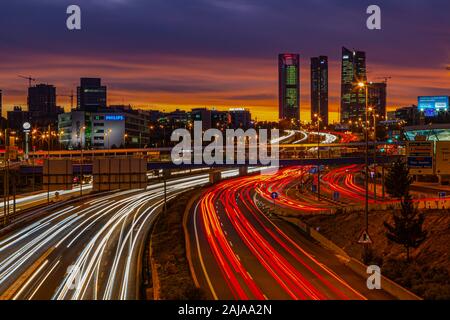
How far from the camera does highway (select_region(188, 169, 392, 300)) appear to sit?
2780 centimetres

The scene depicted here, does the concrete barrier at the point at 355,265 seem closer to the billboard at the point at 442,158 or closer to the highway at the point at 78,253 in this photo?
the billboard at the point at 442,158

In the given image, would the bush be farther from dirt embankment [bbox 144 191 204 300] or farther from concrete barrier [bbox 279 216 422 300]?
dirt embankment [bbox 144 191 204 300]

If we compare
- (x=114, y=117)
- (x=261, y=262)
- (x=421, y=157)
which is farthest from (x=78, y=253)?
(x=114, y=117)

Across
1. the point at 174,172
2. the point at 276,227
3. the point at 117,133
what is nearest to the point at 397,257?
the point at 276,227

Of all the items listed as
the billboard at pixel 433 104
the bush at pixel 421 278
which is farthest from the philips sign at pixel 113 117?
the bush at pixel 421 278

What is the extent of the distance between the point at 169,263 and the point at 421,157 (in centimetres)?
2183

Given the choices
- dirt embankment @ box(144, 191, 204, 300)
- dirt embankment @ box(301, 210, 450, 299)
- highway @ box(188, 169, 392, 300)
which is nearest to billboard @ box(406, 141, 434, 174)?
dirt embankment @ box(301, 210, 450, 299)

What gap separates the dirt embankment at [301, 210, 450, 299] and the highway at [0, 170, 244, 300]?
12722mm

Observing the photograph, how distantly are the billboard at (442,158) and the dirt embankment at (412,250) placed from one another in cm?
493

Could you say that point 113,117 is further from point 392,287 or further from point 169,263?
point 392,287

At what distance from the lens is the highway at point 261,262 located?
27800 mm

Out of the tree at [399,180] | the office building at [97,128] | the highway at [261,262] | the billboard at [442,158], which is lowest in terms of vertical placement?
the highway at [261,262]

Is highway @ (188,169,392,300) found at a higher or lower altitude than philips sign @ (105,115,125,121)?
lower
